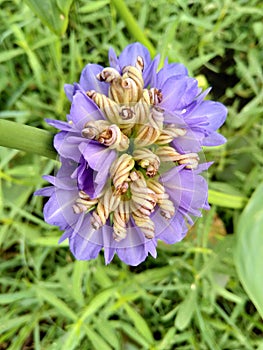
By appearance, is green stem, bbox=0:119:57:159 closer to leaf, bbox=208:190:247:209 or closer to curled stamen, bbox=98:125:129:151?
curled stamen, bbox=98:125:129:151

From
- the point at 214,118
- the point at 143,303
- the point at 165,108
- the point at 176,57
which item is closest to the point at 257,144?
the point at 176,57

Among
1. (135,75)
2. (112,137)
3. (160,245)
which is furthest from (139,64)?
(160,245)

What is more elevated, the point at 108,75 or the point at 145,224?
the point at 108,75

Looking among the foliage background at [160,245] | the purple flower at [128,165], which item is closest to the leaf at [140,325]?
the foliage background at [160,245]

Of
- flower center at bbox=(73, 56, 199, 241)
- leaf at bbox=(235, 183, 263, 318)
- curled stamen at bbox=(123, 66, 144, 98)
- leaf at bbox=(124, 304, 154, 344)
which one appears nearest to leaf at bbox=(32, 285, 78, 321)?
leaf at bbox=(124, 304, 154, 344)

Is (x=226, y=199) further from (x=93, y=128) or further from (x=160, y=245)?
(x=93, y=128)

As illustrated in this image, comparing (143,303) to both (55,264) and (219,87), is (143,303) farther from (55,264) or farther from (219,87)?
(219,87)
